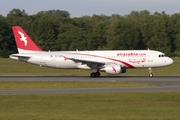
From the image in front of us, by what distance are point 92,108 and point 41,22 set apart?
358 ft

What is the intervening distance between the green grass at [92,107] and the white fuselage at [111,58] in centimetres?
1721

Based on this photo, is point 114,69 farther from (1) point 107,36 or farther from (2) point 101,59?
(1) point 107,36

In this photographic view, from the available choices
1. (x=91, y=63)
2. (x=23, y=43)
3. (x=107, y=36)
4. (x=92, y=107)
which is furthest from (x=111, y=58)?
(x=107, y=36)

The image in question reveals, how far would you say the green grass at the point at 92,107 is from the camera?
565 inches

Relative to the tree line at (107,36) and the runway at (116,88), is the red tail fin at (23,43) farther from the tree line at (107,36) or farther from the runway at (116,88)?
the tree line at (107,36)

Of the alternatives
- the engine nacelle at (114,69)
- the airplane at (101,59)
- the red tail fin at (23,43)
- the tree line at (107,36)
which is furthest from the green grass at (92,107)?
the tree line at (107,36)

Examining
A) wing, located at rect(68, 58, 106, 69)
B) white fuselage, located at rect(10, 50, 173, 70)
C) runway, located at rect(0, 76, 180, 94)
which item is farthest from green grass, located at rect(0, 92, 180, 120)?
white fuselage, located at rect(10, 50, 173, 70)

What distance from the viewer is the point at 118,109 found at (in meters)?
16.1

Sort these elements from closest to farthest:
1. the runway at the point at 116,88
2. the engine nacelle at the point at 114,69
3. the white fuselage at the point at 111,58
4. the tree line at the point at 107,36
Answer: the runway at the point at 116,88 < the engine nacelle at the point at 114,69 < the white fuselage at the point at 111,58 < the tree line at the point at 107,36

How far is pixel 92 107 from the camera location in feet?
54.9

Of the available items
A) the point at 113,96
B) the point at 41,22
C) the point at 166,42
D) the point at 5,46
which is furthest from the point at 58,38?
the point at 113,96

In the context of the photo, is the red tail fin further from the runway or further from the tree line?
the tree line

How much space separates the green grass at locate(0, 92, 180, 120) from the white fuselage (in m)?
17.2

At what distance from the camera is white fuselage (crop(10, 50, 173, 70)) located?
38.8 m
